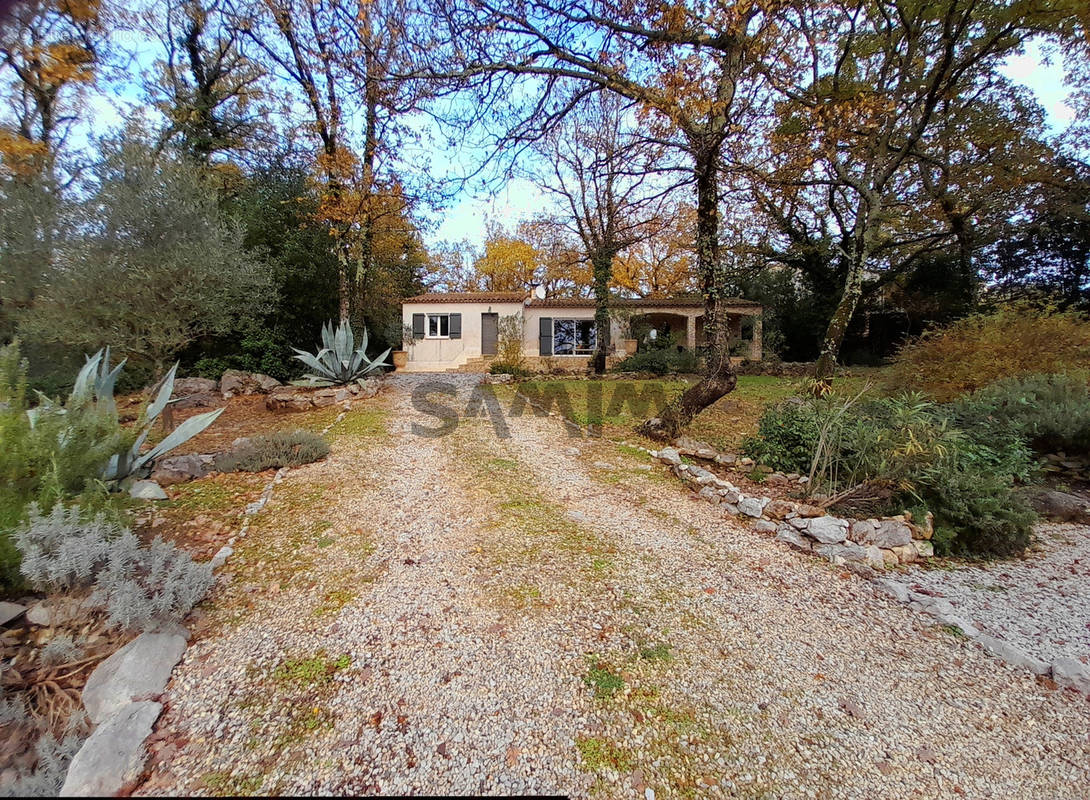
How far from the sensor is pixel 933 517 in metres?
3.80

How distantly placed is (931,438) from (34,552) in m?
6.14

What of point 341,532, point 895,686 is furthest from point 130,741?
point 895,686

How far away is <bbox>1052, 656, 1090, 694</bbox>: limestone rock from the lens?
218cm

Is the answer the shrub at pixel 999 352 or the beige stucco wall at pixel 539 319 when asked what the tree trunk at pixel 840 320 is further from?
the beige stucco wall at pixel 539 319

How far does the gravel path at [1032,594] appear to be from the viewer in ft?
8.43

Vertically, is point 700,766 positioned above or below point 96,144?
below

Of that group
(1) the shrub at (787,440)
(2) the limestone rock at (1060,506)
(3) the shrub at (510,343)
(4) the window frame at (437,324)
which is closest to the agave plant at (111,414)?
(1) the shrub at (787,440)

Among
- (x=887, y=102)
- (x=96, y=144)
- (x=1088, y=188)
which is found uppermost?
(x=1088, y=188)

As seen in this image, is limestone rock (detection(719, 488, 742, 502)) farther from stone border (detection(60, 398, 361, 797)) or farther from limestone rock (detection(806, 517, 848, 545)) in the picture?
stone border (detection(60, 398, 361, 797))

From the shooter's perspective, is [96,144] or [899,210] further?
[899,210]

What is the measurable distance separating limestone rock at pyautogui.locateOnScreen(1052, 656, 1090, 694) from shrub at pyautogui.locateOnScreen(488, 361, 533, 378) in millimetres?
11004

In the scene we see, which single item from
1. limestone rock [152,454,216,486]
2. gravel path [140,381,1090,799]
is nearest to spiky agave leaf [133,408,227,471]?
limestone rock [152,454,216,486]

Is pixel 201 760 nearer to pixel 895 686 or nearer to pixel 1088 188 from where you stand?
pixel 895 686

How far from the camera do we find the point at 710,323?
6.50m
